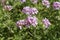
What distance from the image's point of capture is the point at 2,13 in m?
3.45

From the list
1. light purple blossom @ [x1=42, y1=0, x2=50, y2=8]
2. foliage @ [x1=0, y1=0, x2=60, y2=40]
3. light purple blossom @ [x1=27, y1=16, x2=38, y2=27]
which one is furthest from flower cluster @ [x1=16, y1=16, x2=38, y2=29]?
light purple blossom @ [x1=42, y1=0, x2=50, y2=8]

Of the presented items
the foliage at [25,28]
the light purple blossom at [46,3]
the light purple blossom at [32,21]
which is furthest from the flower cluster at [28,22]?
the light purple blossom at [46,3]

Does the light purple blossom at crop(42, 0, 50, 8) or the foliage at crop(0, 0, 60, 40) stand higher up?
the light purple blossom at crop(42, 0, 50, 8)

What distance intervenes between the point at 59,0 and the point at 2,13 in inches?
36.7

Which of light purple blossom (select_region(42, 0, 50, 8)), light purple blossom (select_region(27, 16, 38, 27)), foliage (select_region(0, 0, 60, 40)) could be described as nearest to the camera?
light purple blossom (select_region(27, 16, 38, 27))

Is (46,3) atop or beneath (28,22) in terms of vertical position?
atop

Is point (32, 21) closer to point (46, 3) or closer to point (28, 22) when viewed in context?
point (28, 22)

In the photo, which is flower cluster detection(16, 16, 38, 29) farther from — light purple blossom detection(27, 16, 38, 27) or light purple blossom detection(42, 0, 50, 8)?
light purple blossom detection(42, 0, 50, 8)

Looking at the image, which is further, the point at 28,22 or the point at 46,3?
the point at 46,3

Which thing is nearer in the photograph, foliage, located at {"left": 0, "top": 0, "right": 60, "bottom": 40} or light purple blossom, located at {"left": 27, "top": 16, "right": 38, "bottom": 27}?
light purple blossom, located at {"left": 27, "top": 16, "right": 38, "bottom": 27}

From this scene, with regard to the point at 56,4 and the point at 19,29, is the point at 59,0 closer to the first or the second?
the point at 56,4

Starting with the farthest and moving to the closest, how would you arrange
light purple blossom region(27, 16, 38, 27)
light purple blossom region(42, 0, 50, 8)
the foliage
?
light purple blossom region(42, 0, 50, 8) < the foliage < light purple blossom region(27, 16, 38, 27)

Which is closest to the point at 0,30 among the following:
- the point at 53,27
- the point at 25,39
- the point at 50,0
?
the point at 25,39

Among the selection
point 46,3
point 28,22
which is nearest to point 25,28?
point 28,22
